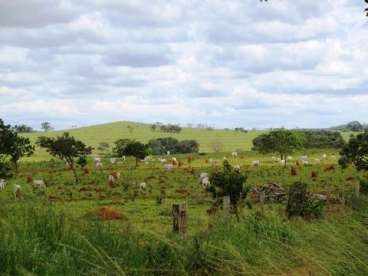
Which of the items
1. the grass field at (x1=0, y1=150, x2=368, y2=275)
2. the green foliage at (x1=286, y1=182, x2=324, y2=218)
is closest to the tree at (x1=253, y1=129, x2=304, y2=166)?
the green foliage at (x1=286, y1=182, x2=324, y2=218)

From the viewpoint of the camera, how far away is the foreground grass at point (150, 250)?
19.9ft

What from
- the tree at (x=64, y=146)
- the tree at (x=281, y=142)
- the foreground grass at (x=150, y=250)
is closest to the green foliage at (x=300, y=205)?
the foreground grass at (x=150, y=250)

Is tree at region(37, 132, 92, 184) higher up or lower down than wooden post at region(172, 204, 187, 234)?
higher up

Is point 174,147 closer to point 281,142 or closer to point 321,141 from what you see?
point 321,141

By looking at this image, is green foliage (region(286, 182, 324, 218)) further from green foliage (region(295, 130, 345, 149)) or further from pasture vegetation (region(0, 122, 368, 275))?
green foliage (region(295, 130, 345, 149))

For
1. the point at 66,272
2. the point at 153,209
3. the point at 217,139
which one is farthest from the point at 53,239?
the point at 217,139

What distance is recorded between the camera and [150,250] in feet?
25.9

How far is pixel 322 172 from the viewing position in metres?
62.8

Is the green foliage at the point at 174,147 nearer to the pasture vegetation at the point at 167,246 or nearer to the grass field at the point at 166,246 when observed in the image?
the pasture vegetation at the point at 167,246

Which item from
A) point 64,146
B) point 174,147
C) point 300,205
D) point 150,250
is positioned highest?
point 64,146

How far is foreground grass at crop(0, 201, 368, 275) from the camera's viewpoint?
608cm

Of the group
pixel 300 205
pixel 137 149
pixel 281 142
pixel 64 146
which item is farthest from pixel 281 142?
pixel 300 205

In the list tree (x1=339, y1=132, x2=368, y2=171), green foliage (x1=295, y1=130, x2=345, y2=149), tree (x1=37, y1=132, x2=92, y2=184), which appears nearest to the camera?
tree (x1=339, y1=132, x2=368, y2=171)

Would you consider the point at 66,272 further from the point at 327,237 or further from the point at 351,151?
the point at 351,151
